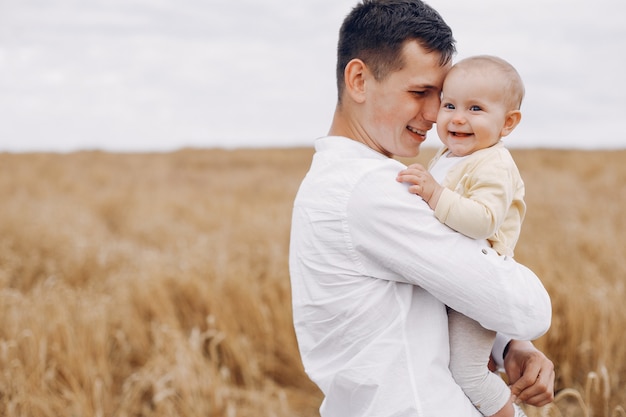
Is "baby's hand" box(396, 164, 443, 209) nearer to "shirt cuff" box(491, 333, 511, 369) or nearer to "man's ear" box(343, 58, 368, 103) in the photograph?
"man's ear" box(343, 58, 368, 103)

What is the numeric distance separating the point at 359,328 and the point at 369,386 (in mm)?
129

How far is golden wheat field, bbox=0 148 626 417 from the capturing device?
3383 millimetres

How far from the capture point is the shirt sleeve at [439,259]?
4.26ft

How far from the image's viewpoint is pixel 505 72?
156 cm

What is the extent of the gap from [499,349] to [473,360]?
13.2 inches

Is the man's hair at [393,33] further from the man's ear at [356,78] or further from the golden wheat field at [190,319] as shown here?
the golden wheat field at [190,319]

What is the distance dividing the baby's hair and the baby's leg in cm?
55

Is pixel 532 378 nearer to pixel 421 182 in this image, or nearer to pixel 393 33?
pixel 421 182

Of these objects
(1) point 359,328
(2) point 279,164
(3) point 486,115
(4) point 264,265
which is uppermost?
(3) point 486,115

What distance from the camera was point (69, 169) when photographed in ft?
50.4

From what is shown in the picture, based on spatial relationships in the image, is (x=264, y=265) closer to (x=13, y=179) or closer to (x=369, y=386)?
(x=369, y=386)

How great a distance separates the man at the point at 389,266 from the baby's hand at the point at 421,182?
0.07 feet

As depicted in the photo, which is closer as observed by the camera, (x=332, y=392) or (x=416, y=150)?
(x=332, y=392)

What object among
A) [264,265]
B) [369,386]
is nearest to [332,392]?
[369,386]
